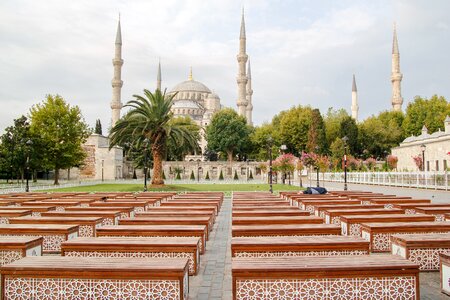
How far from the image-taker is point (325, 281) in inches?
174

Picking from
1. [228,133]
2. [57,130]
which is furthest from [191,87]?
[57,130]

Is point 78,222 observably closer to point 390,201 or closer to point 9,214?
point 9,214

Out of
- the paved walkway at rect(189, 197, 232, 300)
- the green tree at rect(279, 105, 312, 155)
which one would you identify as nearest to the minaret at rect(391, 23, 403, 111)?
the green tree at rect(279, 105, 312, 155)

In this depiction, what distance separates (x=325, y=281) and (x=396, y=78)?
249 ft

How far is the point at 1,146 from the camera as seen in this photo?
143 ft

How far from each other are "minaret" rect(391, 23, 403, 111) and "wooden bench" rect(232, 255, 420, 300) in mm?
75466

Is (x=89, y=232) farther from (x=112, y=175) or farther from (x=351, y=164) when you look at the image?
(x=112, y=175)

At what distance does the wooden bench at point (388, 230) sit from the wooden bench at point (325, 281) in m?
3.12

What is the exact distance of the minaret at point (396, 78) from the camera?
240ft

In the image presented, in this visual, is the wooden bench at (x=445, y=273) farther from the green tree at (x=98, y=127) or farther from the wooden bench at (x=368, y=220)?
the green tree at (x=98, y=127)

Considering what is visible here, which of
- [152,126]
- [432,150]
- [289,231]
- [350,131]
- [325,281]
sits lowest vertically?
[325,281]

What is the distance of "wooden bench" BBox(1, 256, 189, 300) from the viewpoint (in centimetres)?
443

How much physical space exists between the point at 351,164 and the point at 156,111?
1096 inches

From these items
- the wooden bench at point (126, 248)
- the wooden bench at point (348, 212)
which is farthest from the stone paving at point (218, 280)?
the wooden bench at point (348, 212)
